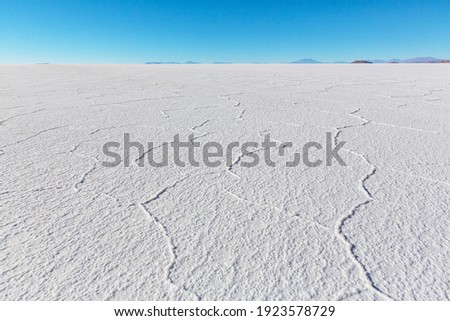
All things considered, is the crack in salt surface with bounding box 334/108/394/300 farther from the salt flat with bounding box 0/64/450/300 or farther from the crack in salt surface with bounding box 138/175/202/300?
the crack in salt surface with bounding box 138/175/202/300

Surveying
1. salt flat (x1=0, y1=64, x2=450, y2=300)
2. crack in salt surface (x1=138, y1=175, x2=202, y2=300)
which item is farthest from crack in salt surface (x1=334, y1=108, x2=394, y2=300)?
crack in salt surface (x1=138, y1=175, x2=202, y2=300)

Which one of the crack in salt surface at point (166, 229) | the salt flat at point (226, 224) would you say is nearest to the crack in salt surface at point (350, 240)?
the salt flat at point (226, 224)

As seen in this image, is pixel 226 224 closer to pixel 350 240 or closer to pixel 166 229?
pixel 166 229

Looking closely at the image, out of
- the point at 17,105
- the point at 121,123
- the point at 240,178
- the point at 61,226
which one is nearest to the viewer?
the point at 61,226

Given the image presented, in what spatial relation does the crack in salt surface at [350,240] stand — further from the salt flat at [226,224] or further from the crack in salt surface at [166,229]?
the crack in salt surface at [166,229]

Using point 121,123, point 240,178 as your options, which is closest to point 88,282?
point 240,178

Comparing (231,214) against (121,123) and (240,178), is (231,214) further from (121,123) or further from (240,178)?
(121,123)

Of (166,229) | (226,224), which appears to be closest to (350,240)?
(226,224)

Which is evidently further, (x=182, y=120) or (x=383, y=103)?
(x=383, y=103)
